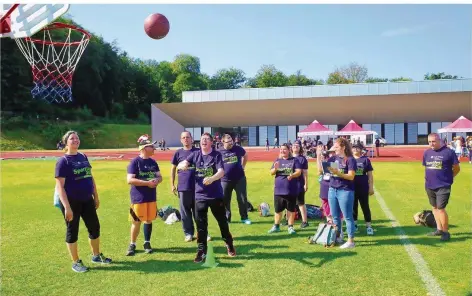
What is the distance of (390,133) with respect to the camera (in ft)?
167

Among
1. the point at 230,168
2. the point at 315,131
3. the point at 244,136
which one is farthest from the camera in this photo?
the point at 244,136

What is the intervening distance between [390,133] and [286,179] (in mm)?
46875

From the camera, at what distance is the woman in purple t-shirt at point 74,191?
5.61 meters

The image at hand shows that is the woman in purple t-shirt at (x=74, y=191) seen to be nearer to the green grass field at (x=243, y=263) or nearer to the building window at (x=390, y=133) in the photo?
the green grass field at (x=243, y=263)

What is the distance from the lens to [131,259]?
6316 mm

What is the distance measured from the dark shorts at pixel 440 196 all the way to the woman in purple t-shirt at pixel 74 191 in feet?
18.1

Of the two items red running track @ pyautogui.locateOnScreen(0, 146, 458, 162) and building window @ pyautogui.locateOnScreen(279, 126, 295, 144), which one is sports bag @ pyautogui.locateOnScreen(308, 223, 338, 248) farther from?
building window @ pyautogui.locateOnScreen(279, 126, 295, 144)

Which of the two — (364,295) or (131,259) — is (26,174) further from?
(364,295)

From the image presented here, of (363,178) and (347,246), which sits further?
(363,178)

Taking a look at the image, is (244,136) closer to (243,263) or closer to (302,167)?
(302,167)

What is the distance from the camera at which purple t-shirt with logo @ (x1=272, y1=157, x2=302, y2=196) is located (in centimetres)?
761

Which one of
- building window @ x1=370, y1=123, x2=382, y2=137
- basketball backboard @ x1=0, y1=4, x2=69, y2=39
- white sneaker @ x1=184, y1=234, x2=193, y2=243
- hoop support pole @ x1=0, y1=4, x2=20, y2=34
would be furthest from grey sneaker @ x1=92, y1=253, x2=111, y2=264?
building window @ x1=370, y1=123, x2=382, y2=137

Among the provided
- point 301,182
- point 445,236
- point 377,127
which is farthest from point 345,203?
point 377,127

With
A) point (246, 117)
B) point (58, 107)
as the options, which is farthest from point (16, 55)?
point (246, 117)
